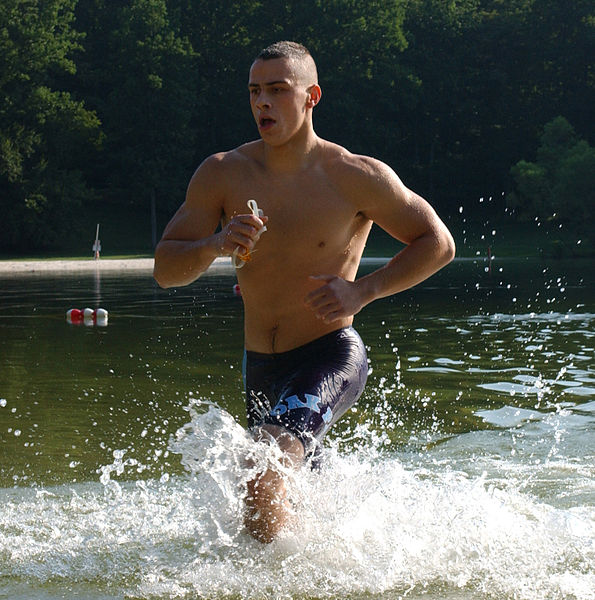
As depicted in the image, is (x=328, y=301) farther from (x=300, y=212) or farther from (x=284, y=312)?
(x=300, y=212)

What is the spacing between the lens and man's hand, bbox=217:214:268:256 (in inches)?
166

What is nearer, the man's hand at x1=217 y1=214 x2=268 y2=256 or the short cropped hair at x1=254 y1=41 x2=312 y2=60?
the man's hand at x1=217 y1=214 x2=268 y2=256

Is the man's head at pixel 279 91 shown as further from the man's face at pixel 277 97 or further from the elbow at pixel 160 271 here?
the elbow at pixel 160 271

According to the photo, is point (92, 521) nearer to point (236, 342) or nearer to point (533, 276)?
point (236, 342)

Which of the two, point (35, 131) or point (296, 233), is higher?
point (35, 131)

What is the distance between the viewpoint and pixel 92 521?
18.7 feet

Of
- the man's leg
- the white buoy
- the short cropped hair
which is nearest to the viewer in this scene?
the man's leg

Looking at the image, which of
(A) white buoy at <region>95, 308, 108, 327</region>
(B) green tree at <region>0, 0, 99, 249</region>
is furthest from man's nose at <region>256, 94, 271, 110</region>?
(B) green tree at <region>0, 0, 99, 249</region>

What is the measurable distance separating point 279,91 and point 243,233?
874 mm

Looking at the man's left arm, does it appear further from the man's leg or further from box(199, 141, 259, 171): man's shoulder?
the man's leg

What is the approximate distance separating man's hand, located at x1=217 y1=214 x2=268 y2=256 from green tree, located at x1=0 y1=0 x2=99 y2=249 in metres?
47.3

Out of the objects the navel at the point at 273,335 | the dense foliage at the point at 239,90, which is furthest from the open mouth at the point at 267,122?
the dense foliage at the point at 239,90

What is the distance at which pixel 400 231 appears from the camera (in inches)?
197

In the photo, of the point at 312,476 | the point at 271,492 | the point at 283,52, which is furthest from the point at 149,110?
the point at 271,492
